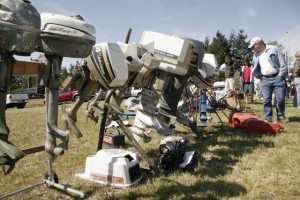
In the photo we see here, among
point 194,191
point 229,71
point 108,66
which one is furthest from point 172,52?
point 229,71

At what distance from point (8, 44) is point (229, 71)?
10554 mm

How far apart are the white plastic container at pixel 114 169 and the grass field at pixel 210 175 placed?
8cm

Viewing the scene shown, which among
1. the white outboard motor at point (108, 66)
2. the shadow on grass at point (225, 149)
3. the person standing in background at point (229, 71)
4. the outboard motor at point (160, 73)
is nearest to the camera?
the white outboard motor at point (108, 66)

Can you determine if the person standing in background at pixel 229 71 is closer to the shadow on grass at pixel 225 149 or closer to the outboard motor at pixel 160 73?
the shadow on grass at pixel 225 149

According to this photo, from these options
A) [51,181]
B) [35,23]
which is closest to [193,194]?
[51,181]

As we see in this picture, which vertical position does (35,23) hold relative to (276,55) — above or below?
below

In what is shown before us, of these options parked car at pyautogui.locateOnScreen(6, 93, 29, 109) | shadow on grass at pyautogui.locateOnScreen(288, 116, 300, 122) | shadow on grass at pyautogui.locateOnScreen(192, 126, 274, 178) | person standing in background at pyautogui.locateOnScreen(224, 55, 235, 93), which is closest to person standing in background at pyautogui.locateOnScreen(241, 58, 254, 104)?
person standing in background at pyautogui.locateOnScreen(224, 55, 235, 93)

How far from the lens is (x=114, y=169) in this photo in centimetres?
303

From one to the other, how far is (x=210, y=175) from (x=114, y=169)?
104 centimetres

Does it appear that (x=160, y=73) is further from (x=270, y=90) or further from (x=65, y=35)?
(x=270, y=90)

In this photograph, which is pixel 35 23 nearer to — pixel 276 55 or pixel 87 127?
pixel 87 127

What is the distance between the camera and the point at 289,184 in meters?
2.94

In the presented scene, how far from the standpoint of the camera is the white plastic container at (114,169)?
9.89ft

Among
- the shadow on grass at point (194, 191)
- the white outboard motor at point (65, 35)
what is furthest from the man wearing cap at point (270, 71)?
the white outboard motor at point (65, 35)
